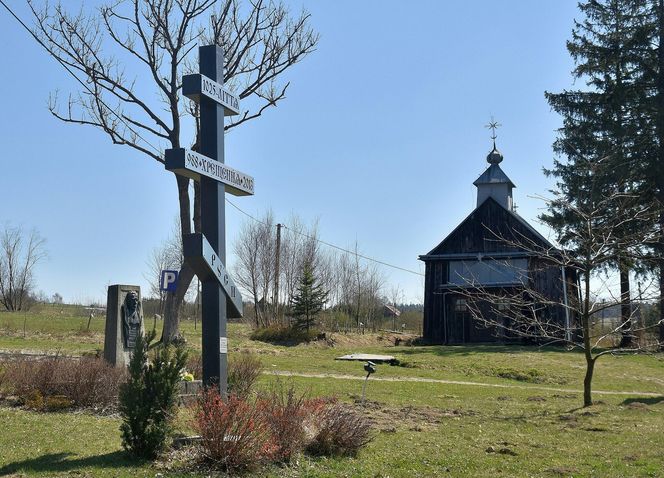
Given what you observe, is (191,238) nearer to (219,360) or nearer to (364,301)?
(219,360)

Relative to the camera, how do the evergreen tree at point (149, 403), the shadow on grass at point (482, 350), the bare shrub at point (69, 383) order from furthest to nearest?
the shadow on grass at point (482, 350) → the bare shrub at point (69, 383) → the evergreen tree at point (149, 403)

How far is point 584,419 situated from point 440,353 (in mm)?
16783

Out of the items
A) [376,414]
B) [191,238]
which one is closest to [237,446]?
[191,238]

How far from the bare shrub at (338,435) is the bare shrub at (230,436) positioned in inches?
46.9

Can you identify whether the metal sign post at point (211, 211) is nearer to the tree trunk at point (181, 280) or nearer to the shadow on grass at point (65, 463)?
the shadow on grass at point (65, 463)

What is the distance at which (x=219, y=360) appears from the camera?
9625mm

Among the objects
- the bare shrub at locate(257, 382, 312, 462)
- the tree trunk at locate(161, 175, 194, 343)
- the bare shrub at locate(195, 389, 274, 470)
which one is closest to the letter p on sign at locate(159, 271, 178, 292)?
the tree trunk at locate(161, 175, 194, 343)

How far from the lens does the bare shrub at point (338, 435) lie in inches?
362

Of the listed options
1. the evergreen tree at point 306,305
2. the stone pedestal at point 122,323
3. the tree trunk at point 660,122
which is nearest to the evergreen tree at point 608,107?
the tree trunk at point 660,122

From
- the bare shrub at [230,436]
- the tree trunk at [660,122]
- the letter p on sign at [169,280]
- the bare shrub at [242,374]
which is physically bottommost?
the bare shrub at [230,436]

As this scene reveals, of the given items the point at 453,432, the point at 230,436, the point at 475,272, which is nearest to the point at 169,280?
the point at 453,432

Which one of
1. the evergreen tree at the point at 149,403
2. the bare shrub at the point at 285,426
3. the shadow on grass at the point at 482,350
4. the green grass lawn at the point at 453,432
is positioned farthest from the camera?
the shadow on grass at the point at 482,350

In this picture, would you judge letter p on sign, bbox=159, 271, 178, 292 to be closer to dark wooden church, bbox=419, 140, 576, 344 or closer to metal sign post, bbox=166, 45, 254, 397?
metal sign post, bbox=166, 45, 254, 397

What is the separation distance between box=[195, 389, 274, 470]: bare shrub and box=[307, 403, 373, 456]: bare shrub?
1.19 metres
